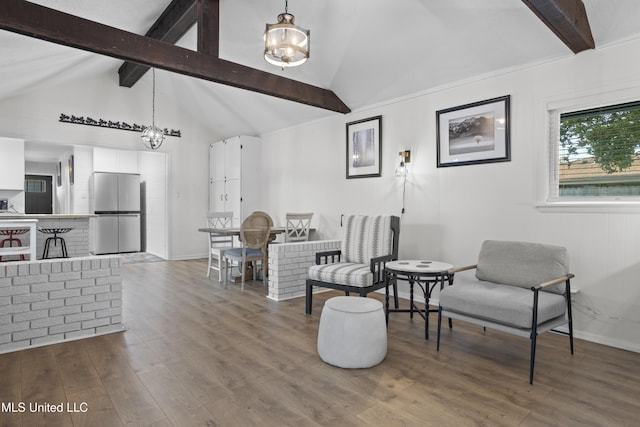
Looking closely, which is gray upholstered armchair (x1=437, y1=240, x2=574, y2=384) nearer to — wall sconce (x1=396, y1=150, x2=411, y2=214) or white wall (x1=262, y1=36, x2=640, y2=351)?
white wall (x1=262, y1=36, x2=640, y2=351)

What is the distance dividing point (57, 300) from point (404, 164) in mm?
3600

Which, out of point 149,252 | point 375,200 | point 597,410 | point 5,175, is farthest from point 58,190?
point 597,410

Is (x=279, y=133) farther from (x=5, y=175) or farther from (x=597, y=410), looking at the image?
(x=597, y=410)

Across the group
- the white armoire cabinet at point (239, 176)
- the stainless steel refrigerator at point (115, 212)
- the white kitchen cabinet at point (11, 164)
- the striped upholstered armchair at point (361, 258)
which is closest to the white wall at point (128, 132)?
the white kitchen cabinet at point (11, 164)

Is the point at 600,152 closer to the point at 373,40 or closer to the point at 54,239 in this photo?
the point at 373,40

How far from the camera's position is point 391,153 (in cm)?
450

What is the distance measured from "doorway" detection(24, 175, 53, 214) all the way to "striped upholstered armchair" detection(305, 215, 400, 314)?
35.4ft

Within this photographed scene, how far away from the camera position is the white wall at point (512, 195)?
285cm

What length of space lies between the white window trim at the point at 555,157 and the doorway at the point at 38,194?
498 inches

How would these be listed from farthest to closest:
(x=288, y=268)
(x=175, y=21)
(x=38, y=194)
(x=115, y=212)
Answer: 1. (x=38, y=194)
2. (x=115, y=212)
3. (x=288, y=268)
4. (x=175, y=21)

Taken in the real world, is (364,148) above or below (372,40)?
below

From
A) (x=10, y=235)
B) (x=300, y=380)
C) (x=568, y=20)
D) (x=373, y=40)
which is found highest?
(x=373, y=40)

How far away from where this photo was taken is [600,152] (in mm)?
3029

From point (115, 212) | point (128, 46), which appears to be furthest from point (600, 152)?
point (115, 212)
